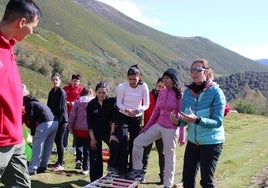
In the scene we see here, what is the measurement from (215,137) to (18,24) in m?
3.05

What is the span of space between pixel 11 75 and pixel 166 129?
14.3 ft

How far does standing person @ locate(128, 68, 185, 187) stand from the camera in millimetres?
8055

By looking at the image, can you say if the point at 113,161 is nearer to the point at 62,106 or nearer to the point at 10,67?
the point at 62,106

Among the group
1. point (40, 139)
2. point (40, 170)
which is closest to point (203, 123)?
point (40, 139)

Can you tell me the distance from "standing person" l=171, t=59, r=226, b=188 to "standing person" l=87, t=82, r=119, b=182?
2.34 m

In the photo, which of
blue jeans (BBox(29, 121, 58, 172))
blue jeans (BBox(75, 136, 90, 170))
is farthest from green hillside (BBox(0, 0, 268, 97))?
blue jeans (BBox(29, 121, 58, 172))

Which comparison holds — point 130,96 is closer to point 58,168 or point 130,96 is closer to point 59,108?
point 59,108

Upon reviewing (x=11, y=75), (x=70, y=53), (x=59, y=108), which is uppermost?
(x=70, y=53)

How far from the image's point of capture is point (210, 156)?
19.7 feet

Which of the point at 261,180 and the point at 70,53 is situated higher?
the point at 70,53

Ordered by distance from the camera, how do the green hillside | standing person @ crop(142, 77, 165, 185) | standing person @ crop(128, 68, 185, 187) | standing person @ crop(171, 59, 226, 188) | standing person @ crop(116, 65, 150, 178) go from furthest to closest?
1. the green hillside
2. standing person @ crop(142, 77, 165, 185)
3. standing person @ crop(116, 65, 150, 178)
4. standing person @ crop(128, 68, 185, 187)
5. standing person @ crop(171, 59, 226, 188)

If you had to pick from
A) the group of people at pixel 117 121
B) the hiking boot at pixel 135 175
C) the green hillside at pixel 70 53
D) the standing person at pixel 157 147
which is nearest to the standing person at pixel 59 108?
the group of people at pixel 117 121

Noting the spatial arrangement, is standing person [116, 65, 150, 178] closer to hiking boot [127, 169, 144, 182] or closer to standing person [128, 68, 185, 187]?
hiking boot [127, 169, 144, 182]

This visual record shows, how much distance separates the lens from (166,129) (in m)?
8.08
